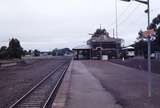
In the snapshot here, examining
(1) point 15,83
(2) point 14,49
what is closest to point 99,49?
(2) point 14,49

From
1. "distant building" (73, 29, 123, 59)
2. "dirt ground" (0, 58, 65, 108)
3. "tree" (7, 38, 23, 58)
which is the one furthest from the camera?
"tree" (7, 38, 23, 58)

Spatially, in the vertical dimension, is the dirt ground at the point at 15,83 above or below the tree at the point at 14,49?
below

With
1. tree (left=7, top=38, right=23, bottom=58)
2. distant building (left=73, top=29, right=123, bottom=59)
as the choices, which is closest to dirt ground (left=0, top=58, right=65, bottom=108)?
distant building (left=73, top=29, right=123, bottom=59)

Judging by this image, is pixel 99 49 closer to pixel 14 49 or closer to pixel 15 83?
pixel 14 49

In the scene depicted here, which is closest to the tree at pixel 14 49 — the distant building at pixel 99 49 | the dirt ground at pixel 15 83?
the distant building at pixel 99 49

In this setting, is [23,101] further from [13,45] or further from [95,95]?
[13,45]

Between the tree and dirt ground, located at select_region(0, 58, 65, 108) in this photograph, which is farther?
the tree

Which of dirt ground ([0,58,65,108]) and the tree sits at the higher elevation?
Answer: the tree

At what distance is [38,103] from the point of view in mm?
17484

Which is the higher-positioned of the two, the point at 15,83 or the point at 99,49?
the point at 99,49

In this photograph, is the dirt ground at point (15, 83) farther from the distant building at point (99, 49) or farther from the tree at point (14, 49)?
the tree at point (14, 49)

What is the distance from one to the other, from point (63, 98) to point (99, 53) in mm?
90911

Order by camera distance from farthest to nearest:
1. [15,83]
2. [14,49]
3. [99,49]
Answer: [14,49], [99,49], [15,83]

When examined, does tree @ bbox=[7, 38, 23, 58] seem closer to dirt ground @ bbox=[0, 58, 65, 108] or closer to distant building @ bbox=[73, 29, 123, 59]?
distant building @ bbox=[73, 29, 123, 59]
